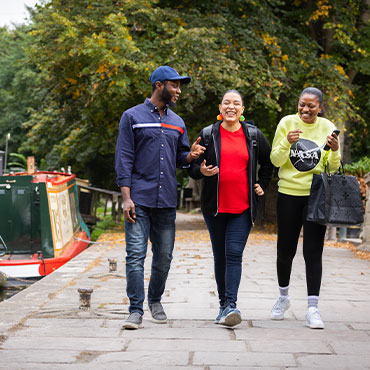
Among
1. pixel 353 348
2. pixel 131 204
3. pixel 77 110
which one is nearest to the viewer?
pixel 353 348

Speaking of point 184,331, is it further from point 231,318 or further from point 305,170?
point 305,170

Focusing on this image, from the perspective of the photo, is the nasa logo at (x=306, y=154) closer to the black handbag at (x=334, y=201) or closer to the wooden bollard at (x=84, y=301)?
the black handbag at (x=334, y=201)

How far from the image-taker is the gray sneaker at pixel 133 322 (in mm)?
4934

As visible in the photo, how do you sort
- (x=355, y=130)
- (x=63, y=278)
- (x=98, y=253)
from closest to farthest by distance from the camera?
(x=63, y=278)
(x=98, y=253)
(x=355, y=130)

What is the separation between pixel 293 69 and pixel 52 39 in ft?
20.1

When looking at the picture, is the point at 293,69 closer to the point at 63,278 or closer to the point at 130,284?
the point at 63,278

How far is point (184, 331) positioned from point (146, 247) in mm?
716

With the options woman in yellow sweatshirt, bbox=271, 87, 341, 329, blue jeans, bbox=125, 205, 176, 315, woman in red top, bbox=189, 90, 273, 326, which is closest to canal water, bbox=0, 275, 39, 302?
blue jeans, bbox=125, 205, 176, 315

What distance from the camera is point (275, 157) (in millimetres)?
5234

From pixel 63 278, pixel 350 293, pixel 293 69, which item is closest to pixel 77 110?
pixel 293 69

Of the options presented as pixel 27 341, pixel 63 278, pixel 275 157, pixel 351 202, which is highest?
pixel 275 157

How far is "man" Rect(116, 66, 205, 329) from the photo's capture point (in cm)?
507

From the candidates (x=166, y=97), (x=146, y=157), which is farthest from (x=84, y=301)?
(x=166, y=97)

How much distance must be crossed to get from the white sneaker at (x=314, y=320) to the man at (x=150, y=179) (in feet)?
3.60
